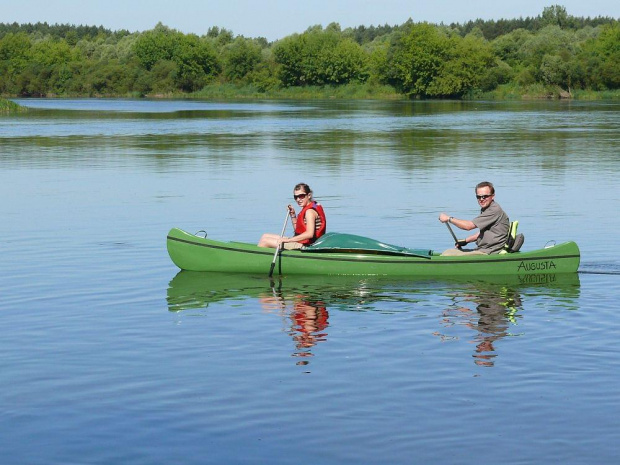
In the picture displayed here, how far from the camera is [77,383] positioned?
10383 mm

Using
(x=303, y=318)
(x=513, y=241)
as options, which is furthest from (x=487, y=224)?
(x=303, y=318)

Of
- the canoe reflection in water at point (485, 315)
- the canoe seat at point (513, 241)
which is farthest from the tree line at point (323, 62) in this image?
the canoe reflection in water at point (485, 315)

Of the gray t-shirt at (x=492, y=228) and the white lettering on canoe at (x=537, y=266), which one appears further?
the white lettering on canoe at (x=537, y=266)

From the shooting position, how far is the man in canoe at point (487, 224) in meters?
15.8

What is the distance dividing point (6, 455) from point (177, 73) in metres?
158

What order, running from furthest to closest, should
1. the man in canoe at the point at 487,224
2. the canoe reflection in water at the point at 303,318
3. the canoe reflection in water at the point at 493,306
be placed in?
the man in canoe at the point at 487,224
the canoe reflection in water at the point at 493,306
the canoe reflection in water at the point at 303,318

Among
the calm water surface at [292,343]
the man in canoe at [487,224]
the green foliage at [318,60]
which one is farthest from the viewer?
the green foliage at [318,60]

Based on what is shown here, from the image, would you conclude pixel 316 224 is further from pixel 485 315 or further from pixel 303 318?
pixel 485 315

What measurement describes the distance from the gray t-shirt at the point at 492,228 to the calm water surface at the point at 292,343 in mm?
606

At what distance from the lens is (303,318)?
13.6 m

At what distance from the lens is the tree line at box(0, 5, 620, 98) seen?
5049 inches

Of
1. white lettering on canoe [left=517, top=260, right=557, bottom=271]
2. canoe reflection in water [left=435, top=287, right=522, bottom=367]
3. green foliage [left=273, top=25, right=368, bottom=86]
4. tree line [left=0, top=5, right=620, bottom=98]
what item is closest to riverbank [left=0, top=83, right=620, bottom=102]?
tree line [left=0, top=5, right=620, bottom=98]

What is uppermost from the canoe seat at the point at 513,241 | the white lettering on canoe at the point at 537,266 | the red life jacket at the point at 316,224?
the red life jacket at the point at 316,224

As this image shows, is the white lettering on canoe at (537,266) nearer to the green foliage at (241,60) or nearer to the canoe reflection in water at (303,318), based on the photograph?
the canoe reflection in water at (303,318)
